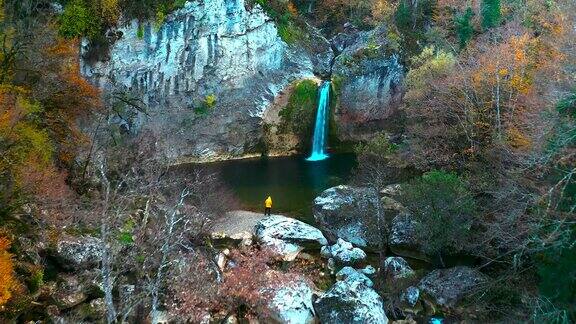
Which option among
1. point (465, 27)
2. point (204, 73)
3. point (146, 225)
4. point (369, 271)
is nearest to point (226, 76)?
point (204, 73)

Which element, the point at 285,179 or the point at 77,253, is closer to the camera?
the point at 77,253

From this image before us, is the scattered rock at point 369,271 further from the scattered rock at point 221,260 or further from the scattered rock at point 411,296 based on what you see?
the scattered rock at point 221,260

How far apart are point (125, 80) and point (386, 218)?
21036mm

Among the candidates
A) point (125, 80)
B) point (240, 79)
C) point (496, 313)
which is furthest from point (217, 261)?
point (240, 79)

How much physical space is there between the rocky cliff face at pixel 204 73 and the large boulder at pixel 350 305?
63.5 ft

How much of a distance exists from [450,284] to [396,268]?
2363 millimetres

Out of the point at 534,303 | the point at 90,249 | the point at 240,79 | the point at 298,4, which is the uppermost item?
the point at 298,4

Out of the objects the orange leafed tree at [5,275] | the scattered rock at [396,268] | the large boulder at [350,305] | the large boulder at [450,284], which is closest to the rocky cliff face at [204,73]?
the scattered rock at [396,268]

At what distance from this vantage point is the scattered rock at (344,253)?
20.9 m

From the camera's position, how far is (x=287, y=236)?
2189 centimetres

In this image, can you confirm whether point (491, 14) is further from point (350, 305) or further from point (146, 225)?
point (146, 225)

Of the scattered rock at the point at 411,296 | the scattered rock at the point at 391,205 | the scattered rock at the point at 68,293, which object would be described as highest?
the scattered rock at the point at 391,205

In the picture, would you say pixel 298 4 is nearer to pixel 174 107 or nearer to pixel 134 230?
pixel 174 107

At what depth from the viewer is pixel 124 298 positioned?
15.6 m
